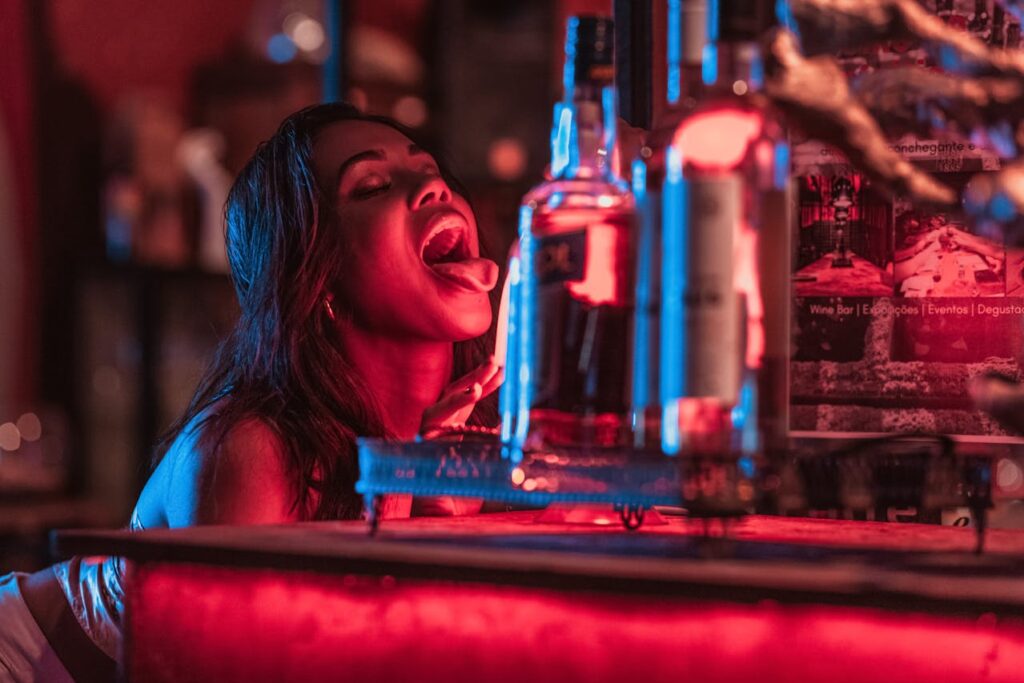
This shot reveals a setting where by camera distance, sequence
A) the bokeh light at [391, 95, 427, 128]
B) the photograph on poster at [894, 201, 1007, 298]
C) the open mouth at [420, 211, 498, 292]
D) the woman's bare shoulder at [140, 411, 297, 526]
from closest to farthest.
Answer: the photograph on poster at [894, 201, 1007, 298], the woman's bare shoulder at [140, 411, 297, 526], the open mouth at [420, 211, 498, 292], the bokeh light at [391, 95, 427, 128]

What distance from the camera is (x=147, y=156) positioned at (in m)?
4.54

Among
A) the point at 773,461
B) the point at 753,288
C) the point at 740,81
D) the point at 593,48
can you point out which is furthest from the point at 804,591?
the point at 593,48

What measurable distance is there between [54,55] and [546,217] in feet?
13.0

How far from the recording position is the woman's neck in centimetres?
166

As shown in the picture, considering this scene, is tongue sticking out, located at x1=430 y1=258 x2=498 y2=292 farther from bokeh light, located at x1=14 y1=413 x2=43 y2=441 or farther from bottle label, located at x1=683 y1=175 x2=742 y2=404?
bokeh light, located at x1=14 y1=413 x2=43 y2=441

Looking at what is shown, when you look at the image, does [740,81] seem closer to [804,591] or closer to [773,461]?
[773,461]

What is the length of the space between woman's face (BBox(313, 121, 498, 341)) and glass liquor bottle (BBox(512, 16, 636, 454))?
0.49m

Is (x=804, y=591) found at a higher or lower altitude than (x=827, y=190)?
lower

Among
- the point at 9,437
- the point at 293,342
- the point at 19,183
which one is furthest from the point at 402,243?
Result: the point at 19,183

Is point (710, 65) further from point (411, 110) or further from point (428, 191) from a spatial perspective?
point (411, 110)

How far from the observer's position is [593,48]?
1038 mm

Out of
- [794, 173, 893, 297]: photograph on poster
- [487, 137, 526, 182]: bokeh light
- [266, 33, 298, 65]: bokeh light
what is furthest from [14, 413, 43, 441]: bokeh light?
[794, 173, 893, 297]: photograph on poster

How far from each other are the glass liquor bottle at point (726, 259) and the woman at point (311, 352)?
44 cm

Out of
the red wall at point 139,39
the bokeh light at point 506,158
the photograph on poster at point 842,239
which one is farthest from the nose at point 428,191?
the red wall at point 139,39
